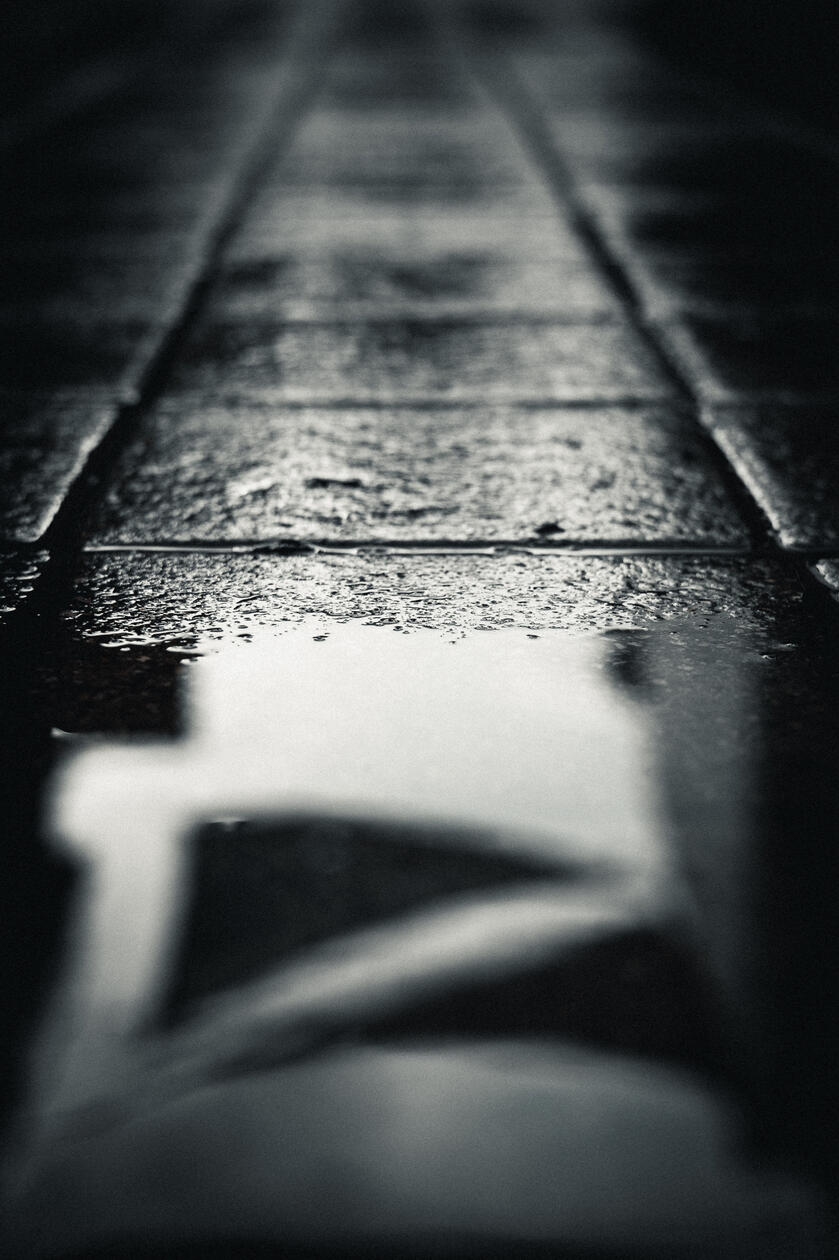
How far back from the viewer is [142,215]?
4531 mm

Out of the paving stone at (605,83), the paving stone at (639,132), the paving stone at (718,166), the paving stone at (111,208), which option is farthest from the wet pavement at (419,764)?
the paving stone at (605,83)

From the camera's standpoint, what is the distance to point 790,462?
2324 mm

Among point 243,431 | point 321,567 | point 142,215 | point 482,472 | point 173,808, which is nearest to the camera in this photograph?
point 173,808

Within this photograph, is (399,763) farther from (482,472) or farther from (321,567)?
(482,472)

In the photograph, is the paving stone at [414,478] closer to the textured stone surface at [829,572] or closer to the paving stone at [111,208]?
the textured stone surface at [829,572]

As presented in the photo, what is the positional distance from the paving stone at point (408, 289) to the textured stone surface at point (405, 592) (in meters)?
1.50

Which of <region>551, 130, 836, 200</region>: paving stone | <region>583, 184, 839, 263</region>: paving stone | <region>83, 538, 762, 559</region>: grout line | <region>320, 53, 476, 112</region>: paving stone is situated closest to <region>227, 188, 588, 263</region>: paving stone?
<region>583, 184, 839, 263</region>: paving stone

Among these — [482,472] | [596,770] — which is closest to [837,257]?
[482,472]

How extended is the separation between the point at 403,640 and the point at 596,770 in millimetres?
404

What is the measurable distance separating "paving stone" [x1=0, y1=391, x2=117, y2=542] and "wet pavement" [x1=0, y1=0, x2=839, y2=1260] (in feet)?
0.05

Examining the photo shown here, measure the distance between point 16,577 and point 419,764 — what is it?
2.75 ft

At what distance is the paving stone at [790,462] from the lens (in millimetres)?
2072

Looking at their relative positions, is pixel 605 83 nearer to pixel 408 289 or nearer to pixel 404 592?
pixel 408 289

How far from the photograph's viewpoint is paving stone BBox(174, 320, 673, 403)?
2715 millimetres
